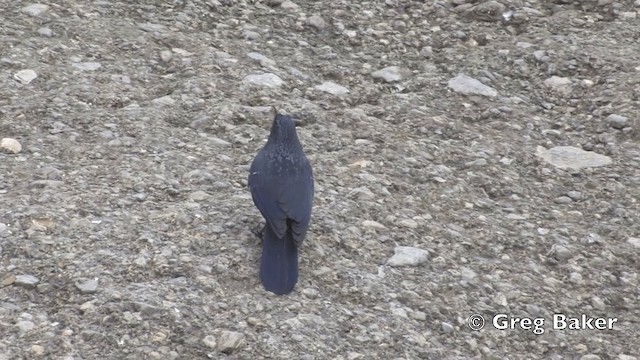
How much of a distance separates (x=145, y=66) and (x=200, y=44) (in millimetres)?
413

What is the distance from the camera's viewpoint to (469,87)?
6086 millimetres

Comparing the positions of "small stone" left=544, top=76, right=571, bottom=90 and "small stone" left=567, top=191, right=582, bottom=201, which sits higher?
"small stone" left=567, top=191, right=582, bottom=201

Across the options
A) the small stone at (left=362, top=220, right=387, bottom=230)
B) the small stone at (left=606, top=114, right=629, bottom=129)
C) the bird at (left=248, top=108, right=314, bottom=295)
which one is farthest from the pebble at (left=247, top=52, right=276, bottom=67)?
the small stone at (left=606, top=114, right=629, bottom=129)

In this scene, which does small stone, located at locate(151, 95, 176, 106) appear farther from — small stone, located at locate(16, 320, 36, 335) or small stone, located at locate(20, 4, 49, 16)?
small stone, located at locate(16, 320, 36, 335)

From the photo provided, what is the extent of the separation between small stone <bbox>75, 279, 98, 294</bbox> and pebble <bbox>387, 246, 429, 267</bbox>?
1239mm

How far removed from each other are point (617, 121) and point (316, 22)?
1.86 meters

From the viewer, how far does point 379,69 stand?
6.26m

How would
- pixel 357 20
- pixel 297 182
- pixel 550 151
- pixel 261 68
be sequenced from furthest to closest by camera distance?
pixel 357 20
pixel 261 68
pixel 550 151
pixel 297 182

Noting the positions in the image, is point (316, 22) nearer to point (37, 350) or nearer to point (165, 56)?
point (165, 56)

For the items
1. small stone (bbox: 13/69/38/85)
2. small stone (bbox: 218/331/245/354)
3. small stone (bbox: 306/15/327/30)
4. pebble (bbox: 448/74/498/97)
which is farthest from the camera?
small stone (bbox: 306/15/327/30)

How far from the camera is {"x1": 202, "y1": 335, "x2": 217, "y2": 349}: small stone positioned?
392 cm

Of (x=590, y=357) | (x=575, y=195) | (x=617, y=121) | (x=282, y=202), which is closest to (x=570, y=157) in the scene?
(x=575, y=195)

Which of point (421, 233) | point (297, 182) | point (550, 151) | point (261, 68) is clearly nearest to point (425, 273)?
point (421, 233)

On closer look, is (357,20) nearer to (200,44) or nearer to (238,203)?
(200,44)
